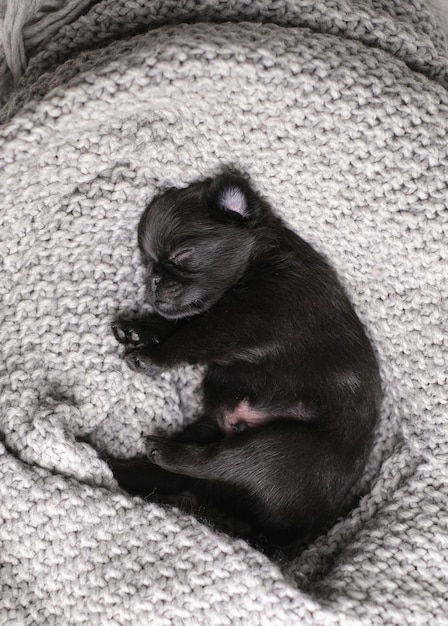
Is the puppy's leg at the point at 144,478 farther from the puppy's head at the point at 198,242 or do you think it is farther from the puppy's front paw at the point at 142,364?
the puppy's head at the point at 198,242

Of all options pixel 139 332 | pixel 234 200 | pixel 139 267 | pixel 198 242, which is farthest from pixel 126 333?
pixel 234 200

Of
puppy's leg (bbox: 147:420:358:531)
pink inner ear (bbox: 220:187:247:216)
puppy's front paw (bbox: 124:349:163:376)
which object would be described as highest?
pink inner ear (bbox: 220:187:247:216)

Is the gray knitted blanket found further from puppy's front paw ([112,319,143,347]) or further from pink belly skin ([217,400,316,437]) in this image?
pink belly skin ([217,400,316,437])

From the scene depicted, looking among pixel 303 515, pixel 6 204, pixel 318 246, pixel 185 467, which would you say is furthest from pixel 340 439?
pixel 6 204

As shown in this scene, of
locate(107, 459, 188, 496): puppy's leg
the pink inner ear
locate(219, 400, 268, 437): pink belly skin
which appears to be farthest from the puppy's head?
locate(107, 459, 188, 496): puppy's leg

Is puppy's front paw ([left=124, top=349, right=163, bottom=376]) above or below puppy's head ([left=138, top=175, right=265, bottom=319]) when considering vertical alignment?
below

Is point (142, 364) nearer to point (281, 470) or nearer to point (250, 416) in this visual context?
point (250, 416)

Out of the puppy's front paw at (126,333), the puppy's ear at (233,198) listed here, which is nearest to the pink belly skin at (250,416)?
the puppy's front paw at (126,333)
